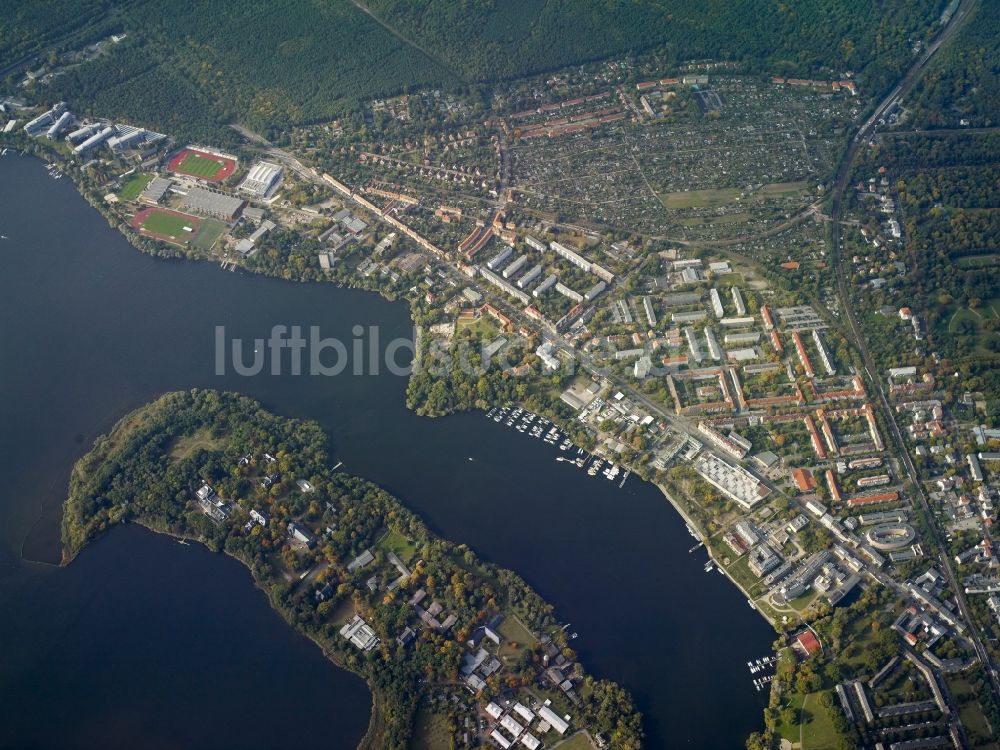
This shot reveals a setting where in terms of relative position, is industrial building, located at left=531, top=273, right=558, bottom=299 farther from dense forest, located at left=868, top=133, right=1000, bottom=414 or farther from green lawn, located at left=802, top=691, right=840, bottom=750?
green lawn, located at left=802, top=691, right=840, bottom=750

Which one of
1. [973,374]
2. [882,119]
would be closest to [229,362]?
[973,374]

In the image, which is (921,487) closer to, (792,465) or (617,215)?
(792,465)

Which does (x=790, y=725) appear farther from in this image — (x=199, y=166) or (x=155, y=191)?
(x=199, y=166)

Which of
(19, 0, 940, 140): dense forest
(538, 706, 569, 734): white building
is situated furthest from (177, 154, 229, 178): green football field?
(538, 706, 569, 734): white building

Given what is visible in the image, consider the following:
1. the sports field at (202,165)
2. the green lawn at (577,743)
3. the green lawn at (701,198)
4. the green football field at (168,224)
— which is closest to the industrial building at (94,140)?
the sports field at (202,165)

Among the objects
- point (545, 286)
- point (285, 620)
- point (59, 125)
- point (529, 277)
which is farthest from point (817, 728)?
point (59, 125)

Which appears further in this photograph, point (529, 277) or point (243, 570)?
point (529, 277)
